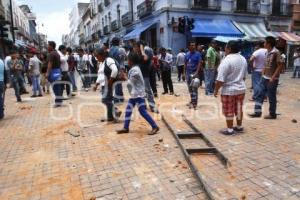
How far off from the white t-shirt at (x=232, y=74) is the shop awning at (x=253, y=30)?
1636 cm

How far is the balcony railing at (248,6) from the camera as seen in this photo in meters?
21.6

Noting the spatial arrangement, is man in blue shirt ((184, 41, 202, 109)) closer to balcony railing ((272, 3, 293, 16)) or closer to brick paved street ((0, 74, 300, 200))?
brick paved street ((0, 74, 300, 200))

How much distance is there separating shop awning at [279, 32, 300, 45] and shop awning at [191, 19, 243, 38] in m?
4.88

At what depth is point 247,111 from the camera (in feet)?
23.4

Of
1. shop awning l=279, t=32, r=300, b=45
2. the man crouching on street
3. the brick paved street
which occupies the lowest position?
the brick paved street

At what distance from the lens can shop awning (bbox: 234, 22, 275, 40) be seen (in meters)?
20.4

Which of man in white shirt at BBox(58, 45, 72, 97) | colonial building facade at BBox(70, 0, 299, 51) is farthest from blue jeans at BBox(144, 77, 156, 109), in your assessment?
colonial building facade at BBox(70, 0, 299, 51)

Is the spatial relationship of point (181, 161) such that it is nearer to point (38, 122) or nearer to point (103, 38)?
point (38, 122)

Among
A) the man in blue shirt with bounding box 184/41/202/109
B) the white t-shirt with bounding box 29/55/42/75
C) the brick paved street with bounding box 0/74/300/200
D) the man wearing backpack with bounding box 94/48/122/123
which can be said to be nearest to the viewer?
the brick paved street with bounding box 0/74/300/200

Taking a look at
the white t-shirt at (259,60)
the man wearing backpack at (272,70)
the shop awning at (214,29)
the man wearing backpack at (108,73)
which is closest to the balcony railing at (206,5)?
the shop awning at (214,29)

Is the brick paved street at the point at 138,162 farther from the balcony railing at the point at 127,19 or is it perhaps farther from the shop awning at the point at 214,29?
the balcony railing at the point at 127,19

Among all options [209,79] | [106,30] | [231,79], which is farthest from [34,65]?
[106,30]

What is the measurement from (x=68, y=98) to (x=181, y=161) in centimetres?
692

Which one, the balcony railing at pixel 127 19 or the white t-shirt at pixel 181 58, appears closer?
the white t-shirt at pixel 181 58
